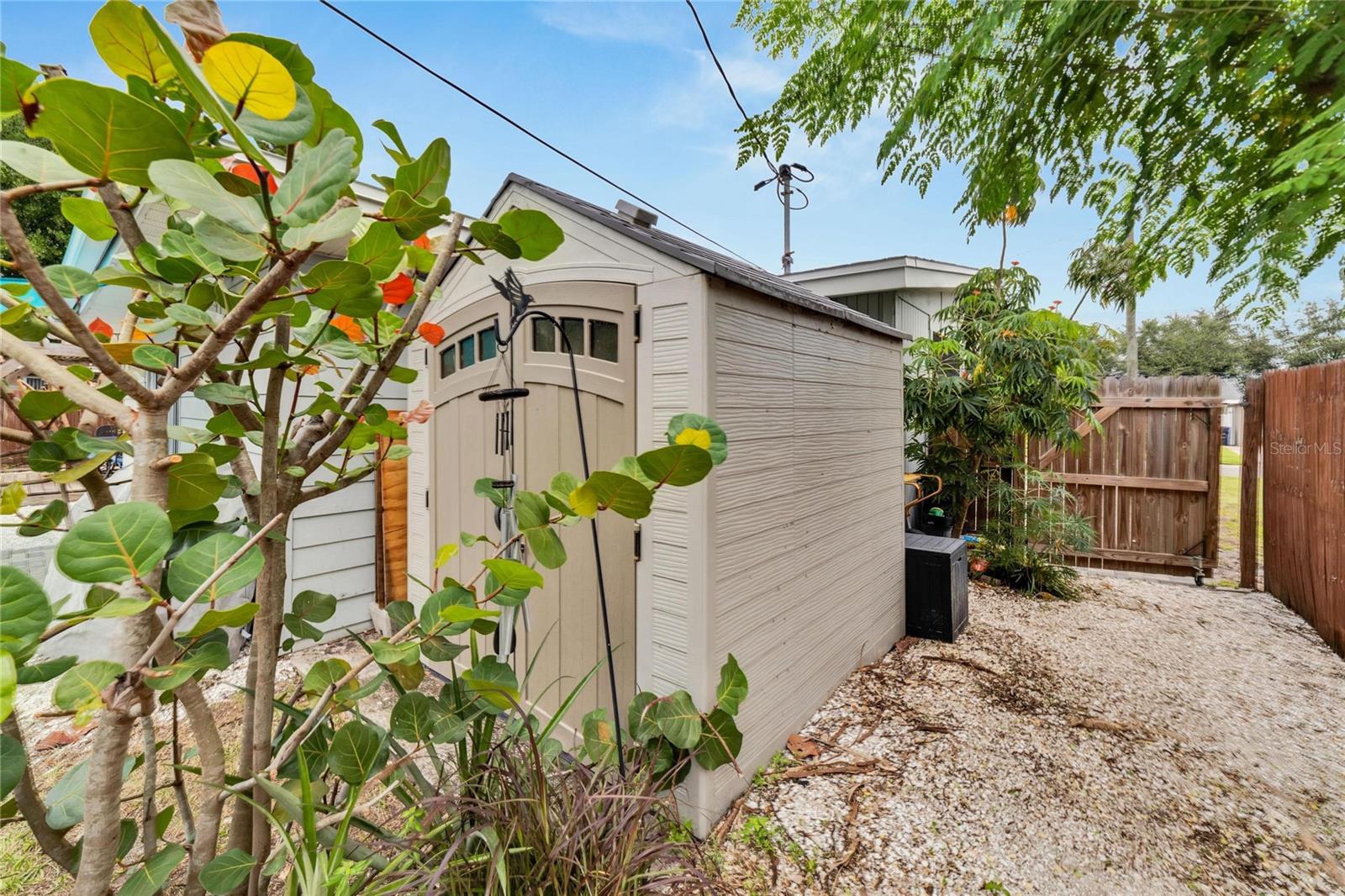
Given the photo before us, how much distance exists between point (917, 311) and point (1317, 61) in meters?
4.33

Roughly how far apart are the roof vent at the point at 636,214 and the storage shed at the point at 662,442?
0.05ft

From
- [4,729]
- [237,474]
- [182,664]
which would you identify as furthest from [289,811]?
[237,474]

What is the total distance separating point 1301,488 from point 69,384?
5936 millimetres

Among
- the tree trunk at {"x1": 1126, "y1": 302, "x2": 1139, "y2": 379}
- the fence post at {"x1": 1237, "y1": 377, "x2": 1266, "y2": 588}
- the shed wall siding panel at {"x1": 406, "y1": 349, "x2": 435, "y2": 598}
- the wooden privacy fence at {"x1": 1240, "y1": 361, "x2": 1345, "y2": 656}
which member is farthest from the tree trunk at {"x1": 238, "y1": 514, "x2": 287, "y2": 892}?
the tree trunk at {"x1": 1126, "y1": 302, "x2": 1139, "y2": 379}

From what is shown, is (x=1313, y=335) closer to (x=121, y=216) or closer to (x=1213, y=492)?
(x=1213, y=492)

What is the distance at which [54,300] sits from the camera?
0.56m

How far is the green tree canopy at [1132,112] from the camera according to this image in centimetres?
160

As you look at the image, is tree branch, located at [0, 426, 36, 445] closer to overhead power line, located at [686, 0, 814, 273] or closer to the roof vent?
the roof vent

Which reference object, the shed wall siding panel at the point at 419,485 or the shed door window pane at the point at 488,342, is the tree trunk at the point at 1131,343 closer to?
the shed door window pane at the point at 488,342

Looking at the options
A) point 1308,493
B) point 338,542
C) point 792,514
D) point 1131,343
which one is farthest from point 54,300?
point 1131,343

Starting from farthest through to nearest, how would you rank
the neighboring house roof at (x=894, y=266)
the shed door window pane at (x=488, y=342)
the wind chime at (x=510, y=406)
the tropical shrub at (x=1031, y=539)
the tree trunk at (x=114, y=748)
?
the neighboring house roof at (x=894, y=266)
the tropical shrub at (x=1031, y=539)
the shed door window pane at (x=488, y=342)
the wind chime at (x=510, y=406)
the tree trunk at (x=114, y=748)

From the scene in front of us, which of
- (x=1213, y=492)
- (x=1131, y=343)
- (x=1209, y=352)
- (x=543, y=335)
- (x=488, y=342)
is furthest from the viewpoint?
(x=1209, y=352)

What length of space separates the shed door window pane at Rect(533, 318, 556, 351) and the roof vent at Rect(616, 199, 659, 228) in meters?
0.61

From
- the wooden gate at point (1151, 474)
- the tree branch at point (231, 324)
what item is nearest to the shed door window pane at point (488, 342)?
the tree branch at point (231, 324)
